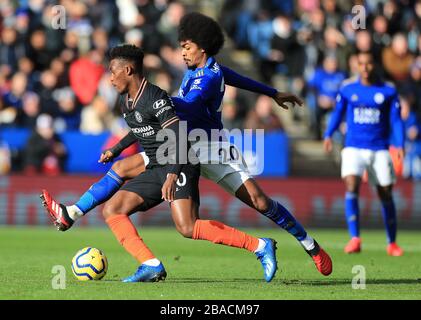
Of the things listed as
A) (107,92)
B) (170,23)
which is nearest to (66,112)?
(107,92)

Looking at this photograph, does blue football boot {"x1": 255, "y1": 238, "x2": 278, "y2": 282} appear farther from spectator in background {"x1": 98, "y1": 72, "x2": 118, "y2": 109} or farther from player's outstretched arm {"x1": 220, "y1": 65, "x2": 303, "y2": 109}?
spectator in background {"x1": 98, "y1": 72, "x2": 118, "y2": 109}

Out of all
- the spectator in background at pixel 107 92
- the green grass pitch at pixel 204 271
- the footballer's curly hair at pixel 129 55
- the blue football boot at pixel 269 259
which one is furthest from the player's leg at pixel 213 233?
the spectator in background at pixel 107 92

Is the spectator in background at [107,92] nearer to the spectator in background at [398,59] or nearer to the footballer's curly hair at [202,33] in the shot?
the spectator in background at [398,59]

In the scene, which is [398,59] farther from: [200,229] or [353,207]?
[200,229]

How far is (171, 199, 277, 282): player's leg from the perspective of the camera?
940 cm

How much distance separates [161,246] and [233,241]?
5710 millimetres

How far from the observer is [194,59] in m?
9.91

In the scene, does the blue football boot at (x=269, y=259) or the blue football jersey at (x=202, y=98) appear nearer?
the blue football boot at (x=269, y=259)

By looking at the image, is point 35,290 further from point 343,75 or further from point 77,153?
point 343,75

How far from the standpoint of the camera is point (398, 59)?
74.0 feet

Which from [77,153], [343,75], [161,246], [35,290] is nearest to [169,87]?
[77,153]

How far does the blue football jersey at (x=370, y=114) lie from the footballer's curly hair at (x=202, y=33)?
466 centimetres

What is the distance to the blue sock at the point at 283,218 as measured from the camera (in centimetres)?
975

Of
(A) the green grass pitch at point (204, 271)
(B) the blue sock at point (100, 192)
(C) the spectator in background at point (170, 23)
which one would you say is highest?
(C) the spectator in background at point (170, 23)
